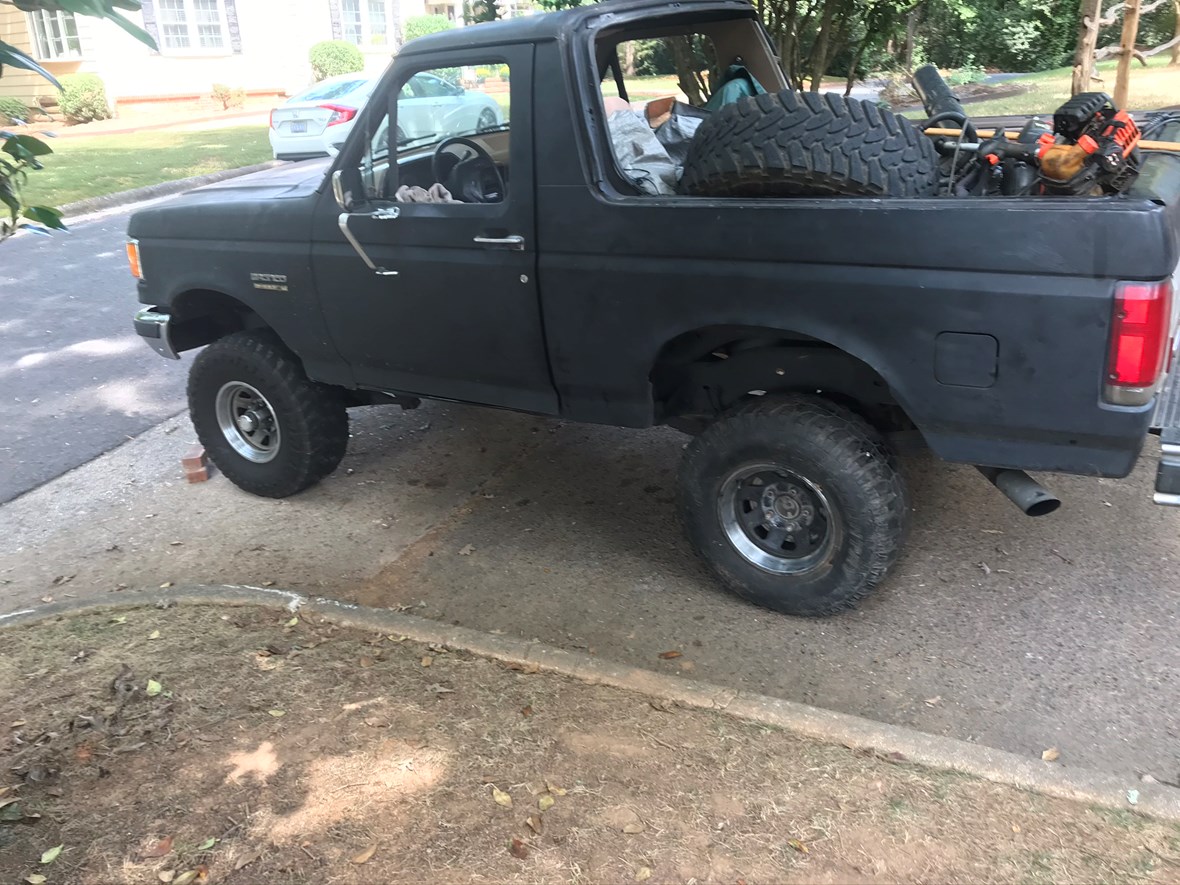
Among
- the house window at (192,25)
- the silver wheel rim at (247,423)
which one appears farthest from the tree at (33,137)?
the house window at (192,25)

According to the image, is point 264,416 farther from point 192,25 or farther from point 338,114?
point 192,25

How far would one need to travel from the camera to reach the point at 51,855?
284cm

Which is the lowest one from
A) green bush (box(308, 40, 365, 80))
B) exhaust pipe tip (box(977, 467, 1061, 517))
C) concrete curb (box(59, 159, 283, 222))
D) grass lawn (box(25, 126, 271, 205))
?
exhaust pipe tip (box(977, 467, 1061, 517))

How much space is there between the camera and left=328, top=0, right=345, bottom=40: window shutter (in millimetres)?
30828

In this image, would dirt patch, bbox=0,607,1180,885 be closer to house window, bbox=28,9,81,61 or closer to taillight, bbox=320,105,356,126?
taillight, bbox=320,105,356,126

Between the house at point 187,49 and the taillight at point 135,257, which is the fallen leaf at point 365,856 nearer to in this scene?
the taillight at point 135,257

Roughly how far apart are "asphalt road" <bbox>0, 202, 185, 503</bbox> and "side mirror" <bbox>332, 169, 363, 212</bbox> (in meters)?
2.68

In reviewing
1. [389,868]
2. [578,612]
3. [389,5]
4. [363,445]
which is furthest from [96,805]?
[389,5]

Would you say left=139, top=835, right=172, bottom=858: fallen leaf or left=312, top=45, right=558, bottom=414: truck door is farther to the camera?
left=312, top=45, right=558, bottom=414: truck door

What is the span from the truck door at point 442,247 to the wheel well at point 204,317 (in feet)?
2.96

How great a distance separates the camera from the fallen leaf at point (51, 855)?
2820 mm

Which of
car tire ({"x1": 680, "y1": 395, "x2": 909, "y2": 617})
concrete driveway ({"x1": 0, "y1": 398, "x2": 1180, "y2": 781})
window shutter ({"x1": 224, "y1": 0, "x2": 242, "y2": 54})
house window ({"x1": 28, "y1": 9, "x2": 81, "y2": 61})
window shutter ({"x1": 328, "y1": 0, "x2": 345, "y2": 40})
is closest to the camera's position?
concrete driveway ({"x1": 0, "y1": 398, "x2": 1180, "y2": 781})

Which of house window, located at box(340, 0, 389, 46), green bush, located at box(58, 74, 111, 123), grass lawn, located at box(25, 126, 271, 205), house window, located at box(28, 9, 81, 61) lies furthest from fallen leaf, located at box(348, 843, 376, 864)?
house window, located at box(340, 0, 389, 46)

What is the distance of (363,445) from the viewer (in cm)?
587
